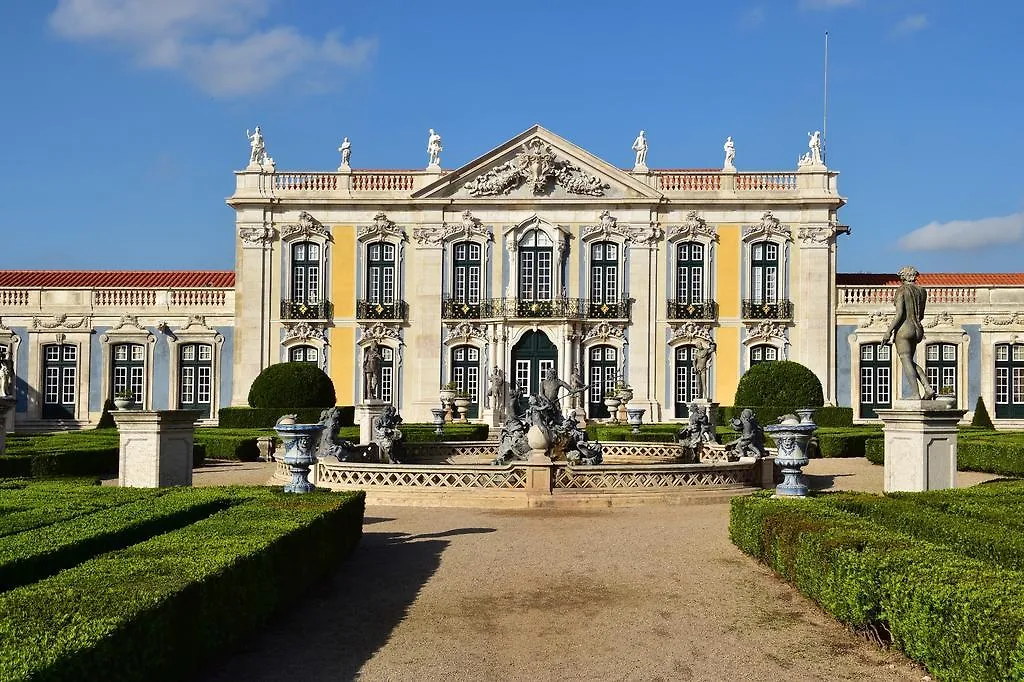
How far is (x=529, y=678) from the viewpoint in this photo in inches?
221

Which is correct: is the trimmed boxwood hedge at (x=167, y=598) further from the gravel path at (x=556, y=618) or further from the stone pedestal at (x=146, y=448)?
the stone pedestal at (x=146, y=448)

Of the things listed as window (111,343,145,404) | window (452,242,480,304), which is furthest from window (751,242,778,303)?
window (111,343,145,404)

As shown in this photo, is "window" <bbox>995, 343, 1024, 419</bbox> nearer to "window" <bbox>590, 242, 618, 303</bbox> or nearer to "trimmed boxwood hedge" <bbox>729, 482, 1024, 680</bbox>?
"window" <bbox>590, 242, 618, 303</bbox>

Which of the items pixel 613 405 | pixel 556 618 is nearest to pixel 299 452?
pixel 556 618

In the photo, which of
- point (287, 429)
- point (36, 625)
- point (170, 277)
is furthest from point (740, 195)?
point (36, 625)

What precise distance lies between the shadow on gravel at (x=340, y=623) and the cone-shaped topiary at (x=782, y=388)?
62.3ft

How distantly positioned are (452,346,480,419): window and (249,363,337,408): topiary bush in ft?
15.4

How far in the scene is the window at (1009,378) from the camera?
99.8 feet

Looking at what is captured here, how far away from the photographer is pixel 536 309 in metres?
30.9

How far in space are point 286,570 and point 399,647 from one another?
1.21 meters

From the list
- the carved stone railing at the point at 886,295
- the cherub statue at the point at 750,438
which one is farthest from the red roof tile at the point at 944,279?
the cherub statue at the point at 750,438

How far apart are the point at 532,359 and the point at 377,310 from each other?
4878 millimetres

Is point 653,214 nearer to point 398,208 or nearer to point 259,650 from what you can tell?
point 398,208

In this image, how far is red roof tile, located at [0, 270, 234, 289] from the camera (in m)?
32.1
